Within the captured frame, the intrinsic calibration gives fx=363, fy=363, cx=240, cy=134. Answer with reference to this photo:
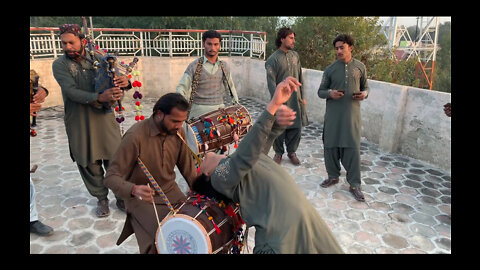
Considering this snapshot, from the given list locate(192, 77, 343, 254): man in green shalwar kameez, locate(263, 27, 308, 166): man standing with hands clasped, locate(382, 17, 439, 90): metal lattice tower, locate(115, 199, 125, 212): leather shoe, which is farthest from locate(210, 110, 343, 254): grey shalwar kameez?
locate(382, 17, 439, 90): metal lattice tower

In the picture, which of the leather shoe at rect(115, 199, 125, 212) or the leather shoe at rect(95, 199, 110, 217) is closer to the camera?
the leather shoe at rect(95, 199, 110, 217)

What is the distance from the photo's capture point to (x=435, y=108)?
6535mm

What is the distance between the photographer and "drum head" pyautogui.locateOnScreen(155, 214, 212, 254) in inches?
99.3

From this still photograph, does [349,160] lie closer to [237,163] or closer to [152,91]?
[237,163]

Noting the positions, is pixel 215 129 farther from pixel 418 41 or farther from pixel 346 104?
pixel 418 41

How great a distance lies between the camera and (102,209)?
4746mm

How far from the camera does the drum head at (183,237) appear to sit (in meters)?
2.52

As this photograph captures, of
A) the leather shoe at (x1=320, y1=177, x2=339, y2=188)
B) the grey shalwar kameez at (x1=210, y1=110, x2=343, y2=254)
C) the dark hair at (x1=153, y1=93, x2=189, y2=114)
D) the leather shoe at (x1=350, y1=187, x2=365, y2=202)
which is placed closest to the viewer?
the grey shalwar kameez at (x1=210, y1=110, x2=343, y2=254)

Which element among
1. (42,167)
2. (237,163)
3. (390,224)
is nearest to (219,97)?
(390,224)

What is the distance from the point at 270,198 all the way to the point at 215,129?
235 cm

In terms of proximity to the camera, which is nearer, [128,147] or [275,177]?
[275,177]

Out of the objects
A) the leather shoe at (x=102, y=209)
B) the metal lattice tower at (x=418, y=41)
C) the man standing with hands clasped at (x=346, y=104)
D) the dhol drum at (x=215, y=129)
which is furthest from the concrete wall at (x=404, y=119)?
the metal lattice tower at (x=418, y=41)

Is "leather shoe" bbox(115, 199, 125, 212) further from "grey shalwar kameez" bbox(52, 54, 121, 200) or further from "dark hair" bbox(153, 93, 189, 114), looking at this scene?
"dark hair" bbox(153, 93, 189, 114)

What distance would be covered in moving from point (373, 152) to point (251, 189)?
5772 millimetres
